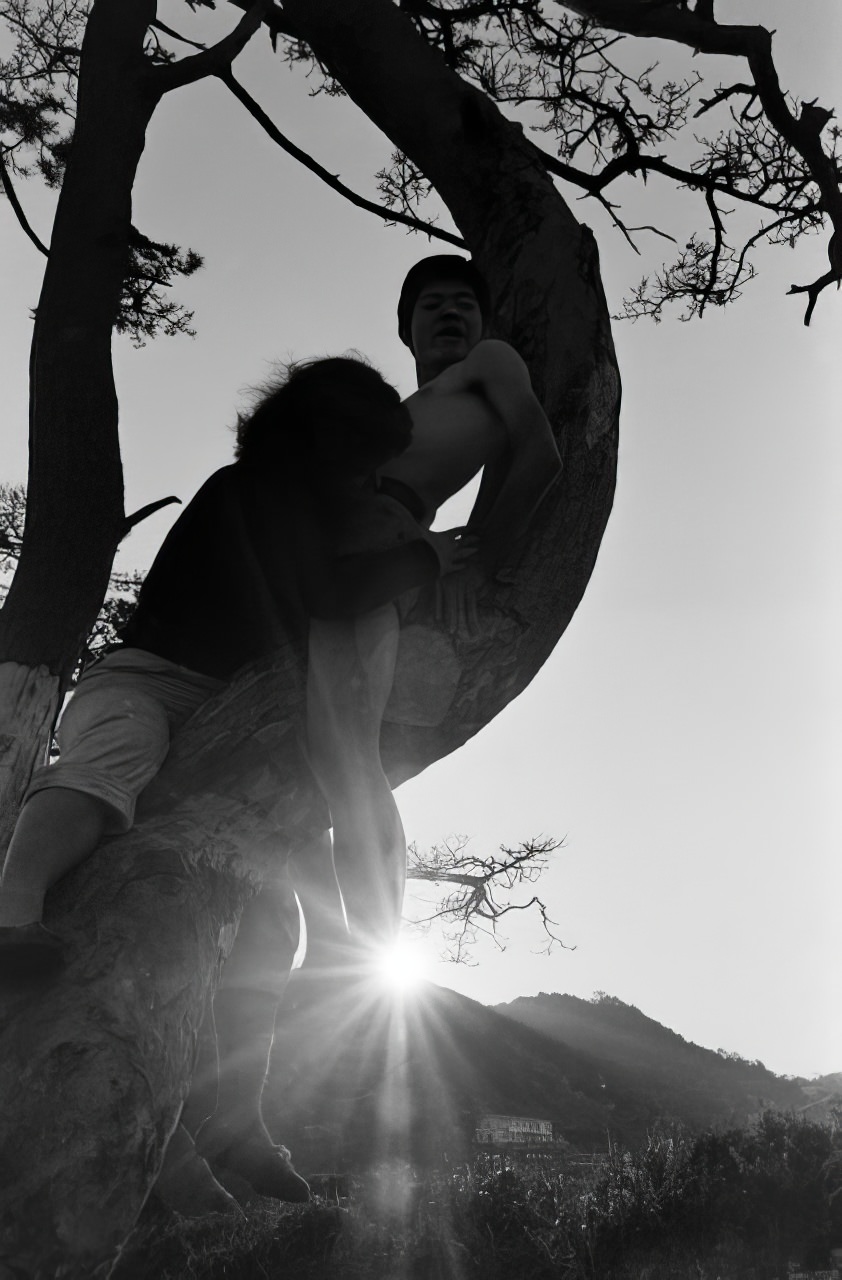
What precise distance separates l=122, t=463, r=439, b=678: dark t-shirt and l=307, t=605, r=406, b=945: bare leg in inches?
1.9

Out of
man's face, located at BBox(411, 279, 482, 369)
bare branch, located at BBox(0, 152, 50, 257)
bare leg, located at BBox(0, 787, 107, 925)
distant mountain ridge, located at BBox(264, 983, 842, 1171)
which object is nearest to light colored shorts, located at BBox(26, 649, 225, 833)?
bare leg, located at BBox(0, 787, 107, 925)

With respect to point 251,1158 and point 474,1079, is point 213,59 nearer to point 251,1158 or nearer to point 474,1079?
point 251,1158

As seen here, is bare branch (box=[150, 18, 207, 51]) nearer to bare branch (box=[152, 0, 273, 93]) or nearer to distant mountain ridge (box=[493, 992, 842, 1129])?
bare branch (box=[152, 0, 273, 93])

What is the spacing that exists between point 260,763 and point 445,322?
3.90 feet

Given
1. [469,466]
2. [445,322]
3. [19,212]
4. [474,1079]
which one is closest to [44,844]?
[469,466]

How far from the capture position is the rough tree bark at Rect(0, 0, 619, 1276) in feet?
3.32

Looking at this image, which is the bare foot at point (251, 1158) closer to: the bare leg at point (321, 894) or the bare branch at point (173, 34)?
the bare leg at point (321, 894)

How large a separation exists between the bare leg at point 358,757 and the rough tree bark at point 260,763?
46 mm

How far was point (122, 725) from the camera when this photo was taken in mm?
1470

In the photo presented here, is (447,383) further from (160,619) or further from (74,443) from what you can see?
(74,443)

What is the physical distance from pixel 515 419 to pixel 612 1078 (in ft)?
144

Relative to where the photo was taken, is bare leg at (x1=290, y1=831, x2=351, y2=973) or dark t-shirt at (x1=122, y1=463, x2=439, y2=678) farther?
bare leg at (x1=290, y1=831, x2=351, y2=973)

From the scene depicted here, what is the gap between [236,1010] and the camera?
6.23 ft

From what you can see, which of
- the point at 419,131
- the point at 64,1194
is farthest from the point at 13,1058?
the point at 419,131
